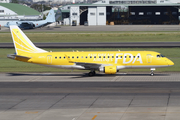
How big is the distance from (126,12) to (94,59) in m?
144

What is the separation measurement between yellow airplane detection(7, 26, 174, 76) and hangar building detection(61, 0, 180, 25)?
4994 inches

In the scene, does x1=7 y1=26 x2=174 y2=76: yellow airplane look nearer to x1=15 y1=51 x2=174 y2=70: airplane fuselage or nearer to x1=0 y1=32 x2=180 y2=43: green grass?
x1=15 y1=51 x2=174 y2=70: airplane fuselage

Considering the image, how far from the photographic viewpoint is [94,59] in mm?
41031

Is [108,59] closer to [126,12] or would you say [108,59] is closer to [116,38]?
[116,38]

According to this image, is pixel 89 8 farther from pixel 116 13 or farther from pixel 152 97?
pixel 152 97

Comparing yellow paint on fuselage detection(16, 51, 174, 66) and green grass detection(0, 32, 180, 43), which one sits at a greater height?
yellow paint on fuselage detection(16, 51, 174, 66)

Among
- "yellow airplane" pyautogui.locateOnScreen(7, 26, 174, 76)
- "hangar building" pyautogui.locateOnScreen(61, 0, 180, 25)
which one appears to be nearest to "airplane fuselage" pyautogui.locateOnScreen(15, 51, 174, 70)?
"yellow airplane" pyautogui.locateOnScreen(7, 26, 174, 76)

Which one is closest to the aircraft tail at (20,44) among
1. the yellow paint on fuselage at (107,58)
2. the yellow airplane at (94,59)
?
the yellow airplane at (94,59)

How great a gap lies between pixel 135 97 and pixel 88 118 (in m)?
7.90

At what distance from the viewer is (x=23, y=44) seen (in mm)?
42344

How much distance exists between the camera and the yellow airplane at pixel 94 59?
40.2 m

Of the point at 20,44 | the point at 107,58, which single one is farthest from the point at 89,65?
the point at 20,44

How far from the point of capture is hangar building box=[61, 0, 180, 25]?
16812 centimetres

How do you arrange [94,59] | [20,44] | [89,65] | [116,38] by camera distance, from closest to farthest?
[89,65] < [94,59] < [20,44] < [116,38]
